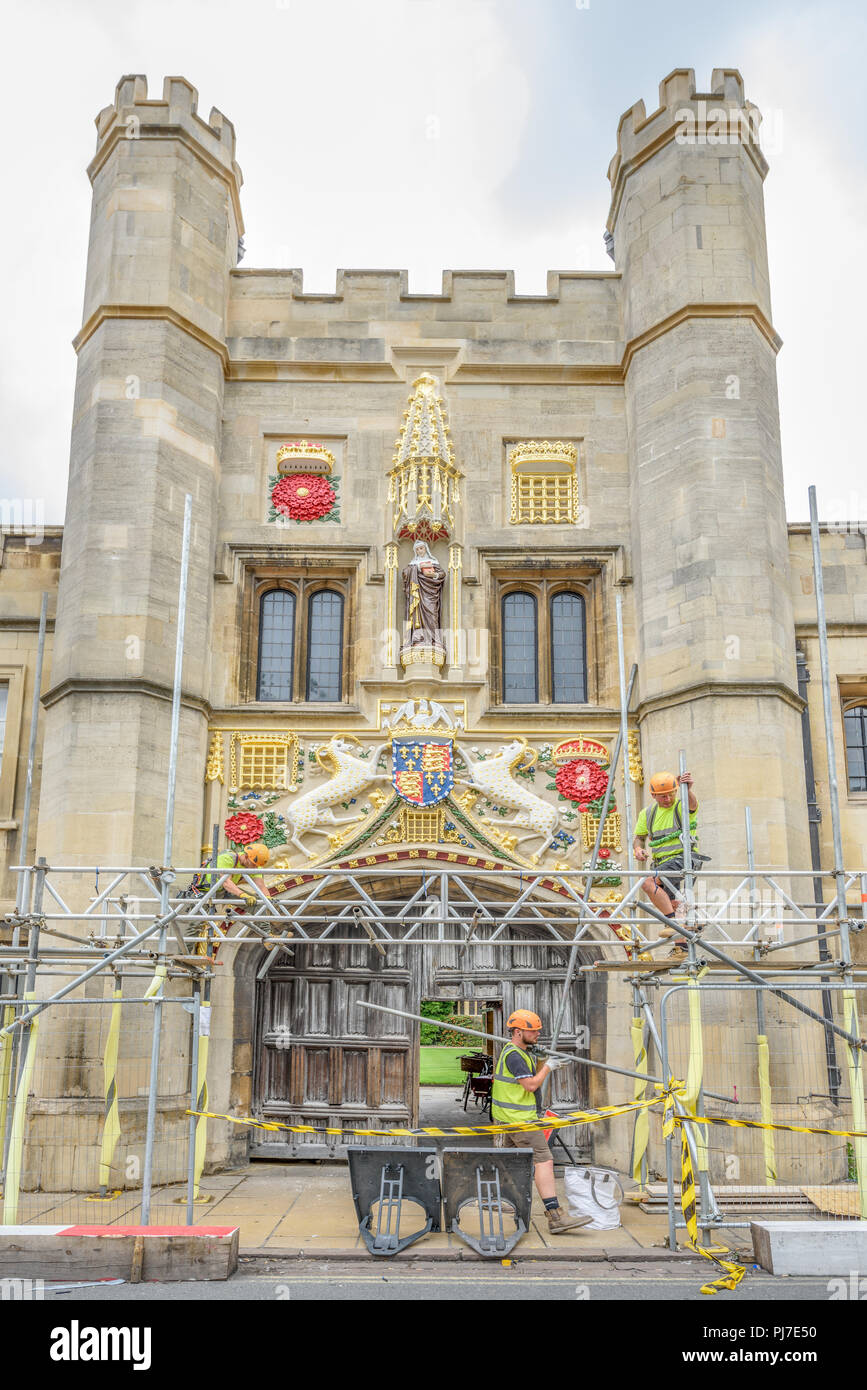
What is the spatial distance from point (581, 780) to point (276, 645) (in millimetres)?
4224

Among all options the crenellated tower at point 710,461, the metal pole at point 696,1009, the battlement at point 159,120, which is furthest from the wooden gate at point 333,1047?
the battlement at point 159,120

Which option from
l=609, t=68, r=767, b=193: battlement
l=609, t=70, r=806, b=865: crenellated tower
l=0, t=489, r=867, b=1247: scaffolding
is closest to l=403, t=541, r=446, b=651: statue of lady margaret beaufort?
l=0, t=489, r=867, b=1247: scaffolding

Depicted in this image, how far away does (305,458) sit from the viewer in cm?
1564

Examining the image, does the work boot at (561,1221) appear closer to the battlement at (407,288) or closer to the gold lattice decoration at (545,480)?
the gold lattice decoration at (545,480)

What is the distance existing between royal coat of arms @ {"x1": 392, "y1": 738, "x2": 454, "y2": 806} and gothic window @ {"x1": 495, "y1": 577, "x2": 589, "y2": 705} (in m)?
1.32

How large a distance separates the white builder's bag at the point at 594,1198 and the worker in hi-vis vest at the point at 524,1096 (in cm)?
17

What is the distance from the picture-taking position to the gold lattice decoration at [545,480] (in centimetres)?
1553

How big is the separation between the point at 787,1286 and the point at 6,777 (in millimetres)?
10602

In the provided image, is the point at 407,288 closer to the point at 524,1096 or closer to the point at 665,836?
the point at 665,836

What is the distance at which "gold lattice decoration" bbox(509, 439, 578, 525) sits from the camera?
611 inches

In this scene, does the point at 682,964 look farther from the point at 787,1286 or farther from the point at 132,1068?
the point at 132,1068

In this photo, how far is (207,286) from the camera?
15617 mm

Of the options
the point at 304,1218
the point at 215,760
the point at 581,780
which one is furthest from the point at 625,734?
the point at 304,1218

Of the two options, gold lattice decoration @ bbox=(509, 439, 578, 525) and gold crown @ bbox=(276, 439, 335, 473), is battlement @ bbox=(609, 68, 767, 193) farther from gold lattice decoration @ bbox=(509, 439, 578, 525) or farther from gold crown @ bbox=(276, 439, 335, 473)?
gold crown @ bbox=(276, 439, 335, 473)
